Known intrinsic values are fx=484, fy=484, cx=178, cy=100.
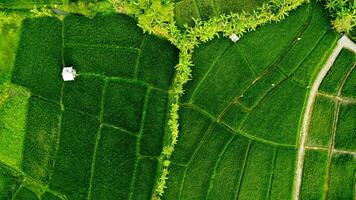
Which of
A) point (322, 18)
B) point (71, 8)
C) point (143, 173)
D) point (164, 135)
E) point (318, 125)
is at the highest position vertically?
point (322, 18)

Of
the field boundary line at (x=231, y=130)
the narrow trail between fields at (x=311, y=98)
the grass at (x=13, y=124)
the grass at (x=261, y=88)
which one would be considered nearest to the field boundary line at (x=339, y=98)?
the narrow trail between fields at (x=311, y=98)

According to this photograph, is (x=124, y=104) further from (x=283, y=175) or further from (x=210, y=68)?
(x=283, y=175)

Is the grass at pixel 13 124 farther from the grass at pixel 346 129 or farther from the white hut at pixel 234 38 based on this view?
the grass at pixel 346 129

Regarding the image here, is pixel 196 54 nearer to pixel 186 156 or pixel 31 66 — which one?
pixel 186 156

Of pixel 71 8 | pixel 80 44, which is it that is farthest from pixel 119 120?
pixel 71 8

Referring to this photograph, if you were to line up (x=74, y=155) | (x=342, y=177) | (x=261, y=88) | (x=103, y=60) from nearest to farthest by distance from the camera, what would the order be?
(x=103, y=60)
(x=261, y=88)
(x=74, y=155)
(x=342, y=177)

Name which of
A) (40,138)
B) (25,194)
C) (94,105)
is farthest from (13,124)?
(94,105)
